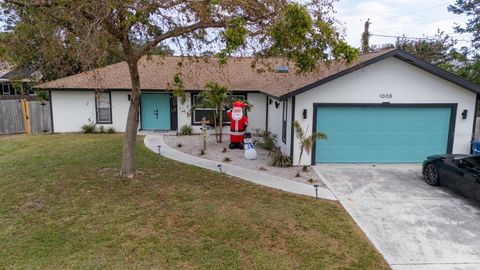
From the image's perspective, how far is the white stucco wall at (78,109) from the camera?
679 inches

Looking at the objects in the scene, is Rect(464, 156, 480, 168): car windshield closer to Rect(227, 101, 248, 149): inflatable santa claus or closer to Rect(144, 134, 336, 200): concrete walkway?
Rect(144, 134, 336, 200): concrete walkway

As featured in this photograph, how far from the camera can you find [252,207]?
289 inches

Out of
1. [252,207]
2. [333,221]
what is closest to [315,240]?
[333,221]

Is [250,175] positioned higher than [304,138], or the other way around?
[304,138]

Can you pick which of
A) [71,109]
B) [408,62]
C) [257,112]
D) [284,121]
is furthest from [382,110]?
[71,109]

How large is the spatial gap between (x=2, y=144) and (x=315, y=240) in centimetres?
1466

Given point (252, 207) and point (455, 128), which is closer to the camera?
point (252, 207)

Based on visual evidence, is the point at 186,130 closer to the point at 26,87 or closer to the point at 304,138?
the point at 304,138

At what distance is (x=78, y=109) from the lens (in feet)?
57.0

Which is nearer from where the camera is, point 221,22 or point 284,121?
point 221,22

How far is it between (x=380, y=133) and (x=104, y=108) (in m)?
13.5

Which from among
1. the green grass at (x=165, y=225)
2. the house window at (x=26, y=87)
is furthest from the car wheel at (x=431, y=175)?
the house window at (x=26, y=87)

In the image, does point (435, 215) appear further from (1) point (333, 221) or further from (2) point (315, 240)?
(2) point (315, 240)

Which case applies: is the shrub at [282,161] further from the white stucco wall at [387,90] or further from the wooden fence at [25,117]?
the wooden fence at [25,117]
